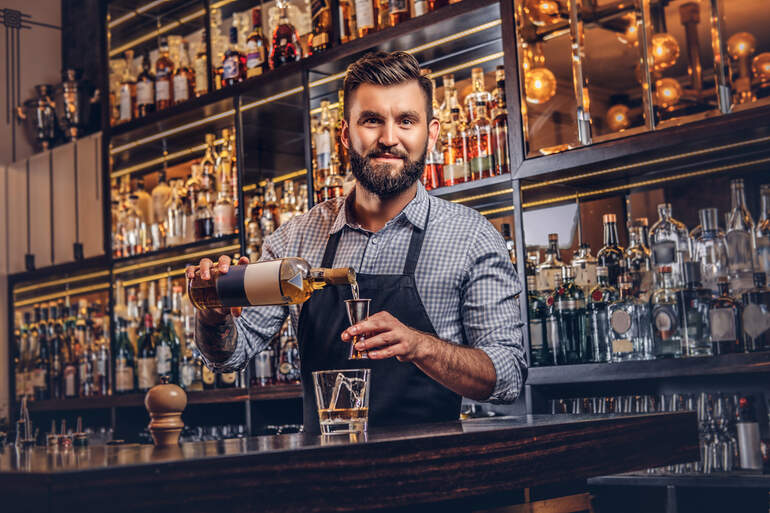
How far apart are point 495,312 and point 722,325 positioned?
0.70 meters

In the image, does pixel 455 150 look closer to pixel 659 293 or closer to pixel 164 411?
pixel 659 293

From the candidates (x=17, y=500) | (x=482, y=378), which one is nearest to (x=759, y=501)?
(x=482, y=378)

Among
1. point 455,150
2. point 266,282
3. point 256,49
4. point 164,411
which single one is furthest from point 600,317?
point 256,49

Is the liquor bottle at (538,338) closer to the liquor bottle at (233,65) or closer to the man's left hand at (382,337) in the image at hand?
the man's left hand at (382,337)

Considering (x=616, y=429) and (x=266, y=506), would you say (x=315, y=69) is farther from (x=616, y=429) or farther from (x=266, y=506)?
(x=266, y=506)

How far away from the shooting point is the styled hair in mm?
1924

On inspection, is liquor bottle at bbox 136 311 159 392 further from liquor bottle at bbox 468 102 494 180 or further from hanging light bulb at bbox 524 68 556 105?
hanging light bulb at bbox 524 68 556 105

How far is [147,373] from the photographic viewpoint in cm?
378

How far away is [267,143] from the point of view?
3.60m

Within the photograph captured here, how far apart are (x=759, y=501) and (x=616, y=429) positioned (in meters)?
1.03

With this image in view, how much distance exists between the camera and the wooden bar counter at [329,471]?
2.92ft

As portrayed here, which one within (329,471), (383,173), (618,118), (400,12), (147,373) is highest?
(400,12)

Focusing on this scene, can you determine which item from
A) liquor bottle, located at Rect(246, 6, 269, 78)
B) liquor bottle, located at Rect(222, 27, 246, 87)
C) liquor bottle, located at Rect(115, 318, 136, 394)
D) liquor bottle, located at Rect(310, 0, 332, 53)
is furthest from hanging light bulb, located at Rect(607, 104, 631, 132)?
liquor bottle, located at Rect(115, 318, 136, 394)

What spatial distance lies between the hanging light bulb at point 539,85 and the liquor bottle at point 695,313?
23.5 inches
